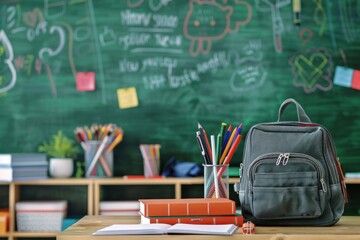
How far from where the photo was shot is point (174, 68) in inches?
152

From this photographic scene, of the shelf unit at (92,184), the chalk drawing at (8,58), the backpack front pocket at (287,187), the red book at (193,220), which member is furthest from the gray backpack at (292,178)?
the chalk drawing at (8,58)

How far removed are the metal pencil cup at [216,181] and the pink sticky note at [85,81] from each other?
195 centimetres

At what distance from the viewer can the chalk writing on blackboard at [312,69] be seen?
384 centimetres

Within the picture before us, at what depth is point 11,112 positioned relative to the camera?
12.8 feet

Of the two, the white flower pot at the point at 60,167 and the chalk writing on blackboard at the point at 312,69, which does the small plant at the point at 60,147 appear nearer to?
the white flower pot at the point at 60,167

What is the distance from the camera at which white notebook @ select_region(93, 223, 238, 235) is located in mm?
1658

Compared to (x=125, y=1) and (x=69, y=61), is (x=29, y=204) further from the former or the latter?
(x=125, y=1)

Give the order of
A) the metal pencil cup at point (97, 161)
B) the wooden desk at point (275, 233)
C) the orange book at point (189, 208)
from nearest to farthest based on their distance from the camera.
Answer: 1. the wooden desk at point (275, 233)
2. the orange book at point (189, 208)
3. the metal pencil cup at point (97, 161)

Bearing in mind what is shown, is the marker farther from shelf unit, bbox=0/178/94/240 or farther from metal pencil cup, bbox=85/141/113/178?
shelf unit, bbox=0/178/94/240

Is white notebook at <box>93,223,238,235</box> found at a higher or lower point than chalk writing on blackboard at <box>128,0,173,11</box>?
lower

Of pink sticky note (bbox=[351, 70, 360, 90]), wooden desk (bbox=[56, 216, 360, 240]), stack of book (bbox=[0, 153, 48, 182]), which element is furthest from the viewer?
pink sticky note (bbox=[351, 70, 360, 90])

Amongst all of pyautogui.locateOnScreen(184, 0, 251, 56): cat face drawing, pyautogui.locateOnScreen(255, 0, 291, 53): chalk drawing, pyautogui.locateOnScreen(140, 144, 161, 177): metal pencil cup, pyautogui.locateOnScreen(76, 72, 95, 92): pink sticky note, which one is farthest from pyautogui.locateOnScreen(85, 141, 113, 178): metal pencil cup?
pyautogui.locateOnScreen(255, 0, 291, 53): chalk drawing

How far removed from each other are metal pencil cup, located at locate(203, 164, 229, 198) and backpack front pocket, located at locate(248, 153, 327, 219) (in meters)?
0.14

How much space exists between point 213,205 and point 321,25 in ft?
7.75
